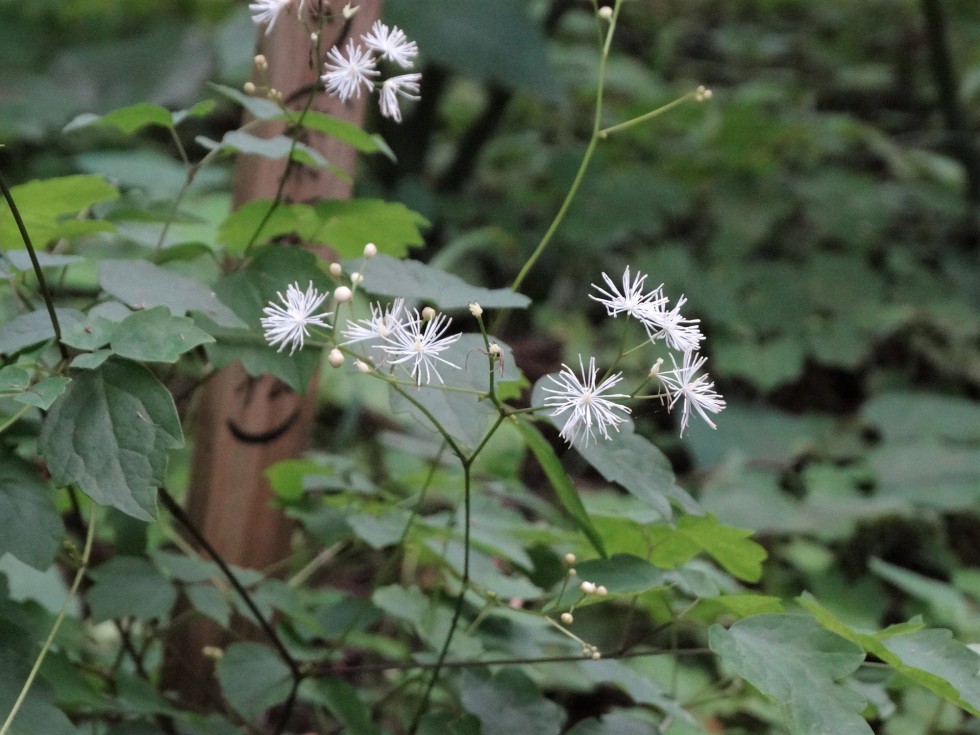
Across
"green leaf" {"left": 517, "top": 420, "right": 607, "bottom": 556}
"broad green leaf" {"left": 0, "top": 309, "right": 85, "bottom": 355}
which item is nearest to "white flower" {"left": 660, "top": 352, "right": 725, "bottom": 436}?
"green leaf" {"left": 517, "top": 420, "right": 607, "bottom": 556}

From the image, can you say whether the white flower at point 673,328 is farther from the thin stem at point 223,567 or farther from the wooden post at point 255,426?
the wooden post at point 255,426

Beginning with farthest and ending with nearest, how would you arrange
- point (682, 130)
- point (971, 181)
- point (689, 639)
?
point (682, 130) → point (971, 181) → point (689, 639)

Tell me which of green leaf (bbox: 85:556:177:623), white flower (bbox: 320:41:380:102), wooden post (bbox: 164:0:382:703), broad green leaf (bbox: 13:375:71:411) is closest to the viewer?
broad green leaf (bbox: 13:375:71:411)

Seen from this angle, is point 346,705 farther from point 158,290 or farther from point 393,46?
point 393,46

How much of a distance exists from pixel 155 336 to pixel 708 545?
0.40 metres

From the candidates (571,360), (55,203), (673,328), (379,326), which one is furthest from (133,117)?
(571,360)

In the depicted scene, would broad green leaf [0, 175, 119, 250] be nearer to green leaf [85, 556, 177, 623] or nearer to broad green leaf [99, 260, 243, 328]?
broad green leaf [99, 260, 243, 328]

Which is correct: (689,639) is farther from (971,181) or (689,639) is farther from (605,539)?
(971,181)

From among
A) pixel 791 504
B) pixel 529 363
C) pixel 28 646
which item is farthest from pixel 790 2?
pixel 28 646

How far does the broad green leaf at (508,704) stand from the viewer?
0.66 meters

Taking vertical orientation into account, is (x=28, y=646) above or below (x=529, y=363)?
above

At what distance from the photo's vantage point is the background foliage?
60 centimetres

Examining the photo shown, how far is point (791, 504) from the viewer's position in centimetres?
158

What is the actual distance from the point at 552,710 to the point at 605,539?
0.13 metres
